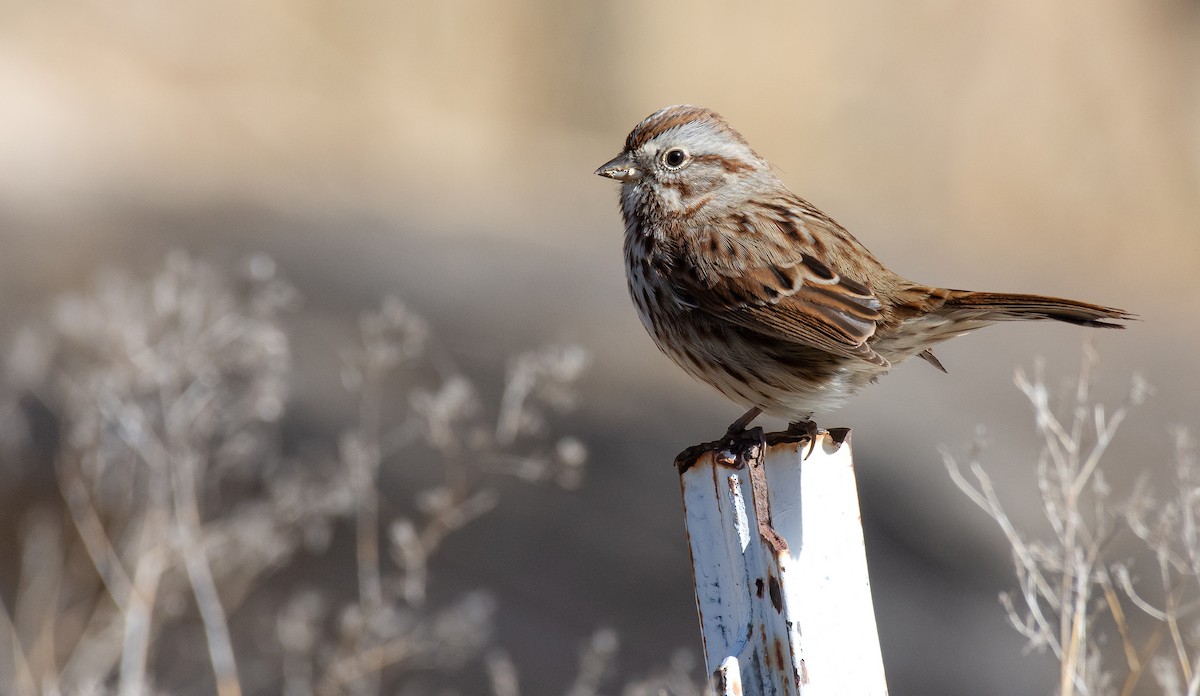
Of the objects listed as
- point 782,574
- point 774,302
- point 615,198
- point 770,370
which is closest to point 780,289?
point 774,302

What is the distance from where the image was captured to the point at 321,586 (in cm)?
601

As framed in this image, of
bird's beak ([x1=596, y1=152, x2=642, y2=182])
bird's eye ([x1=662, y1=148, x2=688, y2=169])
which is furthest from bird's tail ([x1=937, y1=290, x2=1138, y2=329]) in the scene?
bird's beak ([x1=596, y1=152, x2=642, y2=182])

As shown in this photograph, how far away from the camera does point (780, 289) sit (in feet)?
11.9

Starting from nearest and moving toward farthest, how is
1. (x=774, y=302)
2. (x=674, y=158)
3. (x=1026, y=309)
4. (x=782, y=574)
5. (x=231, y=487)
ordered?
(x=782, y=574) → (x=1026, y=309) → (x=774, y=302) → (x=674, y=158) → (x=231, y=487)

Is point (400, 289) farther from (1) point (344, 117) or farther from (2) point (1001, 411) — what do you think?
(1) point (344, 117)

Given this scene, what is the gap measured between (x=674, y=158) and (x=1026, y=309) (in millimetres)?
1229

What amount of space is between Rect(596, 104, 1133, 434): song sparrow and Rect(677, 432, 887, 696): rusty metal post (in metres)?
0.95

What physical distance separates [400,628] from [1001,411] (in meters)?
3.00

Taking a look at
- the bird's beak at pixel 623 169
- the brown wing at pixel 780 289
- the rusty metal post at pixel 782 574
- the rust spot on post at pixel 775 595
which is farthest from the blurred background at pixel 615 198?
the rust spot on post at pixel 775 595

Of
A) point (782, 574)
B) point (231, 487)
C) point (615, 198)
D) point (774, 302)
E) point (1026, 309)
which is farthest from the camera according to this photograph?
point (615, 198)

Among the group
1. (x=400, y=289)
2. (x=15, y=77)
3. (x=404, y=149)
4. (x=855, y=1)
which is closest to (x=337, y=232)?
(x=400, y=289)

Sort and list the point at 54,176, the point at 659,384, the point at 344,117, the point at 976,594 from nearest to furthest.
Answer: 1. the point at 976,594
2. the point at 659,384
3. the point at 54,176
4. the point at 344,117

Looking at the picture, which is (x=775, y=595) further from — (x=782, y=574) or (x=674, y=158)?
(x=674, y=158)

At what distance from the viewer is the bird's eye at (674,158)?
13.4ft
